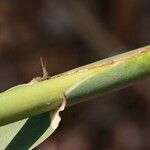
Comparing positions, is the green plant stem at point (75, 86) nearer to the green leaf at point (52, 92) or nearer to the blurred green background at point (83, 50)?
the green leaf at point (52, 92)

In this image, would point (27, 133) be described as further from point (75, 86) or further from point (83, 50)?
point (83, 50)

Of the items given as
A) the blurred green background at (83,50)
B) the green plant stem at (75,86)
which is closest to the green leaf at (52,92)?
the green plant stem at (75,86)

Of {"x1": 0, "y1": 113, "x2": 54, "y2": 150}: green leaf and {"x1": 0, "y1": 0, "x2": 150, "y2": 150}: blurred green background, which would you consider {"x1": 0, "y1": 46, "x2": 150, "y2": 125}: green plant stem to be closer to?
{"x1": 0, "y1": 113, "x2": 54, "y2": 150}: green leaf

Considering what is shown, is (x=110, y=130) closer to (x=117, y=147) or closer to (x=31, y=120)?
(x=117, y=147)

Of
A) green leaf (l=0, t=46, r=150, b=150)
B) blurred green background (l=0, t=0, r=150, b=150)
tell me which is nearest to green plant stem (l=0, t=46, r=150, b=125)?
green leaf (l=0, t=46, r=150, b=150)

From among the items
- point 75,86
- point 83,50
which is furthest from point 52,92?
point 83,50

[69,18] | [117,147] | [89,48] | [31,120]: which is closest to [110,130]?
[117,147]

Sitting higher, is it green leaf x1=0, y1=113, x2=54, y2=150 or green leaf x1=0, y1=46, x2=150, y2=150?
green leaf x1=0, y1=46, x2=150, y2=150
